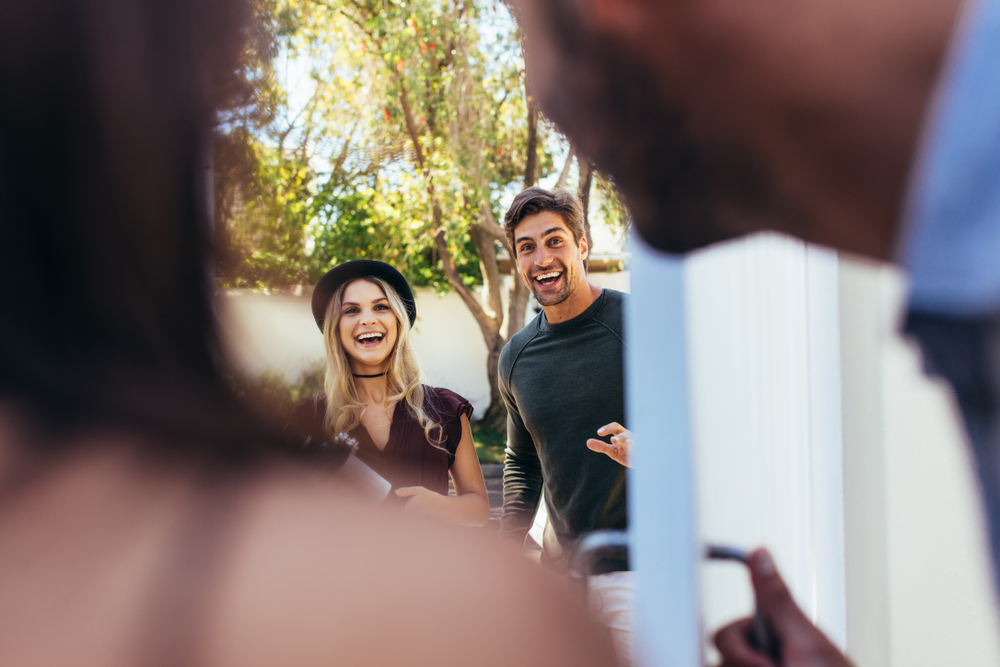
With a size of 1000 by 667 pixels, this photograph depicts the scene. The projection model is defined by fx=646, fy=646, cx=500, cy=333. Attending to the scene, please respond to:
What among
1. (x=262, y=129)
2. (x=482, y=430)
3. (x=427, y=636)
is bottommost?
(x=482, y=430)

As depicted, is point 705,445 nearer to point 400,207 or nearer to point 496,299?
point 400,207

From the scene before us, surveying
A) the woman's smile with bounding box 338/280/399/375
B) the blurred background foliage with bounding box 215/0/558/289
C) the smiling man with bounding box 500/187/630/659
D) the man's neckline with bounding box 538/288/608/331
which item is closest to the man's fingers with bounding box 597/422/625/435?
the smiling man with bounding box 500/187/630/659

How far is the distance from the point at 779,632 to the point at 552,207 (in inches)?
67.9

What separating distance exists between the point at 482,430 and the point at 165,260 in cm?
703

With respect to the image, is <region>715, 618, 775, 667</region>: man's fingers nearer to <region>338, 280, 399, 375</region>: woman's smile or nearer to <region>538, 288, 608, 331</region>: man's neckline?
<region>538, 288, 608, 331</region>: man's neckline

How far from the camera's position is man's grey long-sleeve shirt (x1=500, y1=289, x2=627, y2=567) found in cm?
190

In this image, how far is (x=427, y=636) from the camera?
0.47m

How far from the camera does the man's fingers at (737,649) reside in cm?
58

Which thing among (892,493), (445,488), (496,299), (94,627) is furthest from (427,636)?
(496,299)

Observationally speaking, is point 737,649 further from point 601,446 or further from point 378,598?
point 601,446

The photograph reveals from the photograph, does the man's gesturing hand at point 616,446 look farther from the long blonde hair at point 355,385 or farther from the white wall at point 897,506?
the white wall at point 897,506

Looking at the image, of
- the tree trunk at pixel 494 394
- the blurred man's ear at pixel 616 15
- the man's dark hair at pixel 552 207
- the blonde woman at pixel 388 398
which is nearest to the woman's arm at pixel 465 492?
the blonde woman at pixel 388 398

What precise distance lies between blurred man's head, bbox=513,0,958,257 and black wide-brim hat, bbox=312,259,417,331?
148 centimetres

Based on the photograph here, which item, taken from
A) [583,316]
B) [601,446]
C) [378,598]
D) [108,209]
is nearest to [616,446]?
[601,446]
